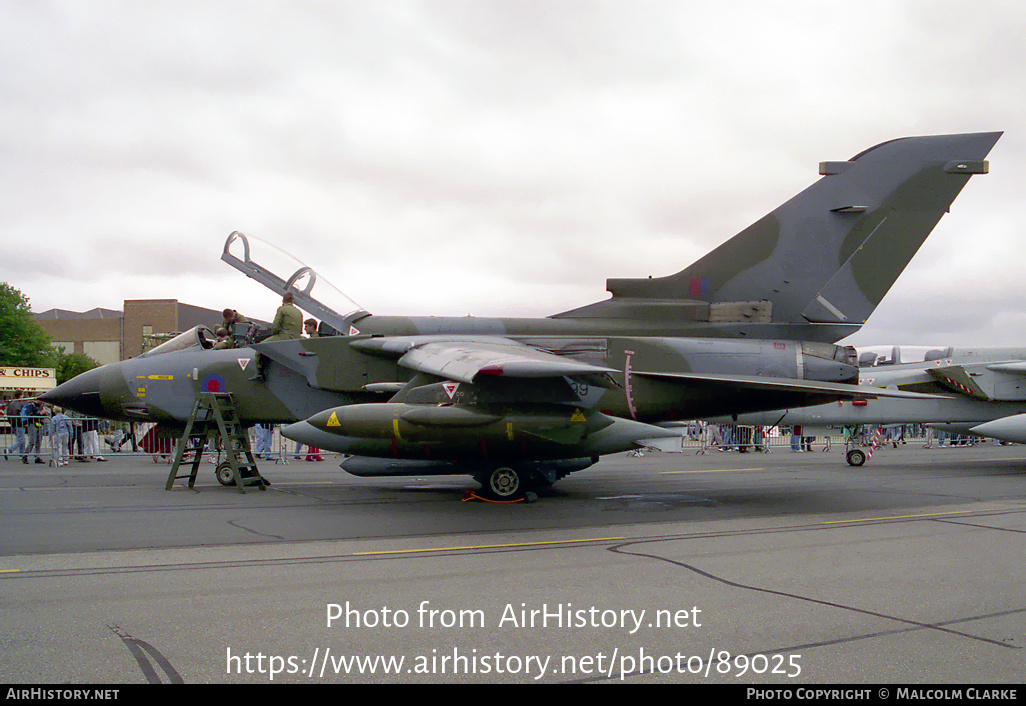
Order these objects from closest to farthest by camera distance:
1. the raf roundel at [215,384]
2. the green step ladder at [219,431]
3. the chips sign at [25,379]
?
the green step ladder at [219,431], the raf roundel at [215,384], the chips sign at [25,379]

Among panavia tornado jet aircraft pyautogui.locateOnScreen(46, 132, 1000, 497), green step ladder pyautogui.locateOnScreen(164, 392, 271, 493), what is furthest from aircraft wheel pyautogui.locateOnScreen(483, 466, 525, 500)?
green step ladder pyautogui.locateOnScreen(164, 392, 271, 493)

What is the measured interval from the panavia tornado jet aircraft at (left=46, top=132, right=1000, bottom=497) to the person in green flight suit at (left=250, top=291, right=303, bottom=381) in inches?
4.0

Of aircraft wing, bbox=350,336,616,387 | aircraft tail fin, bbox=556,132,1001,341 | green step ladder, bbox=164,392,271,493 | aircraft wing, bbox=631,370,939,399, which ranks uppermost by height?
aircraft tail fin, bbox=556,132,1001,341

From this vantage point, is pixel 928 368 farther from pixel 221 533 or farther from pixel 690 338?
pixel 221 533

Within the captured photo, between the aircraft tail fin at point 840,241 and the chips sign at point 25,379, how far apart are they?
145ft

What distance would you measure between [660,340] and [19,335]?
61.8 m

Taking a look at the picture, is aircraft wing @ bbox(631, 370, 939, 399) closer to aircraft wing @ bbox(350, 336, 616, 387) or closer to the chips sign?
aircraft wing @ bbox(350, 336, 616, 387)

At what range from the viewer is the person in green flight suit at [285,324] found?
1089 cm

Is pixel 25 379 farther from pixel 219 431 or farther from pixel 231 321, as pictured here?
pixel 219 431

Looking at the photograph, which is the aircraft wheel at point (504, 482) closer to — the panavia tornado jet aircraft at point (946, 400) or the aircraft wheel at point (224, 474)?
the aircraft wheel at point (224, 474)

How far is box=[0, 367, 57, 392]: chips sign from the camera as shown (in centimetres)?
4275

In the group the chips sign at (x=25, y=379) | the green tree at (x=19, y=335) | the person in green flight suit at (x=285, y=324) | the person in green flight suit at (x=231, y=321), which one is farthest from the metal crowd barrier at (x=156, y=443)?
the green tree at (x=19, y=335)
